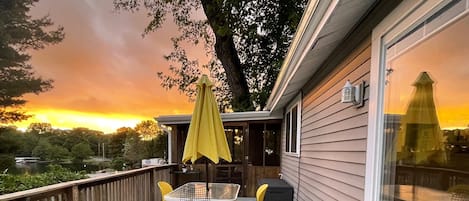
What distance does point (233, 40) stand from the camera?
13016mm

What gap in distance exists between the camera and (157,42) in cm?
1440

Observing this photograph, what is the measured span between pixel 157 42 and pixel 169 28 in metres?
0.81

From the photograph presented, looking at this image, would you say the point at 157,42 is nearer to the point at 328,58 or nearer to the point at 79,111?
the point at 79,111

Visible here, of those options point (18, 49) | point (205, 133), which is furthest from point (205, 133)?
point (18, 49)

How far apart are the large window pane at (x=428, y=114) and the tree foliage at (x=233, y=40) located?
9.48 metres

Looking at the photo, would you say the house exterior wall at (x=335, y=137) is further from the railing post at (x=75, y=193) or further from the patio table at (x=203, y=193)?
the railing post at (x=75, y=193)

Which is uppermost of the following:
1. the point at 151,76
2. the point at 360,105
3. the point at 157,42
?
the point at 157,42

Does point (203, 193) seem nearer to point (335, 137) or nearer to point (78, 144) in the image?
point (335, 137)

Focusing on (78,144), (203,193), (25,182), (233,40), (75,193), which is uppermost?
(233,40)

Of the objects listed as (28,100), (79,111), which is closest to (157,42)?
(79,111)

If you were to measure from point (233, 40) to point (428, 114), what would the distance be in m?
11.7

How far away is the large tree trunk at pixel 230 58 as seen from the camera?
11766 millimetres

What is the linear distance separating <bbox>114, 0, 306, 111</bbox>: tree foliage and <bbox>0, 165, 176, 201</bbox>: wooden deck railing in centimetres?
582

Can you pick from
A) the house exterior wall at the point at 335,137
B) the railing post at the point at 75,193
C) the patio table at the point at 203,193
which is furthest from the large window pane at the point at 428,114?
the railing post at the point at 75,193
